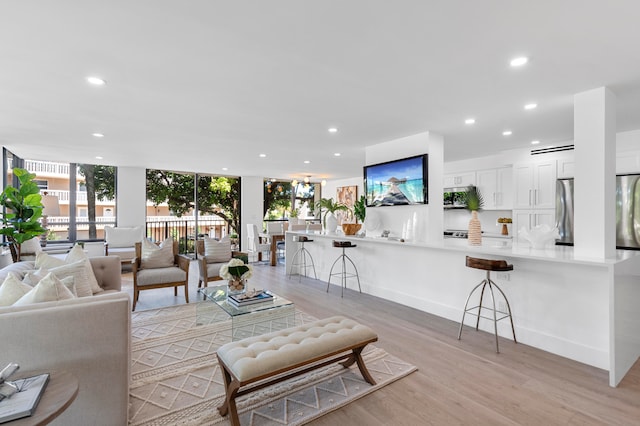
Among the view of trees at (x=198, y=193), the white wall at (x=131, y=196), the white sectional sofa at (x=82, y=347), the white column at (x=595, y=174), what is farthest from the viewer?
the view of trees at (x=198, y=193)

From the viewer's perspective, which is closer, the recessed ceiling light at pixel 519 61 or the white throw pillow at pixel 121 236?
the recessed ceiling light at pixel 519 61

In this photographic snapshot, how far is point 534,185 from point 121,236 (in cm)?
827

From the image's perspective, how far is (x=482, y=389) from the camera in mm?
2316

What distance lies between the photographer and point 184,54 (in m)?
2.32

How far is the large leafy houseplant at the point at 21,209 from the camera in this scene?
4250mm

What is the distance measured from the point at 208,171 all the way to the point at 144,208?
6.16ft

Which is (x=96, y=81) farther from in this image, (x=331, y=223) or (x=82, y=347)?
(x=331, y=223)

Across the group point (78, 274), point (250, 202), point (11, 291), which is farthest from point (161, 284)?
point (250, 202)

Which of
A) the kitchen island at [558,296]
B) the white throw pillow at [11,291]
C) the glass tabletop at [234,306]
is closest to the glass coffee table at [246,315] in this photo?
the glass tabletop at [234,306]

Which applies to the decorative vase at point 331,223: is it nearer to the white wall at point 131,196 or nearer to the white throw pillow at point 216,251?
the white throw pillow at point 216,251

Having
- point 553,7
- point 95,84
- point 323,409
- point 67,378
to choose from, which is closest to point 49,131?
point 95,84

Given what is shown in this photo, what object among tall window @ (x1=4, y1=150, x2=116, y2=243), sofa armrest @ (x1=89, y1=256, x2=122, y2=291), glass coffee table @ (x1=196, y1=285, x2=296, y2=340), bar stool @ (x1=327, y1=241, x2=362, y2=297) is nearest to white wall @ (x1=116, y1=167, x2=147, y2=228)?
tall window @ (x1=4, y1=150, x2=116, y2=243)

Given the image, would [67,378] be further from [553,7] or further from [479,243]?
[479,243]

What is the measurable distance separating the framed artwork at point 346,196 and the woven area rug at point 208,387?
7502 millimetres
